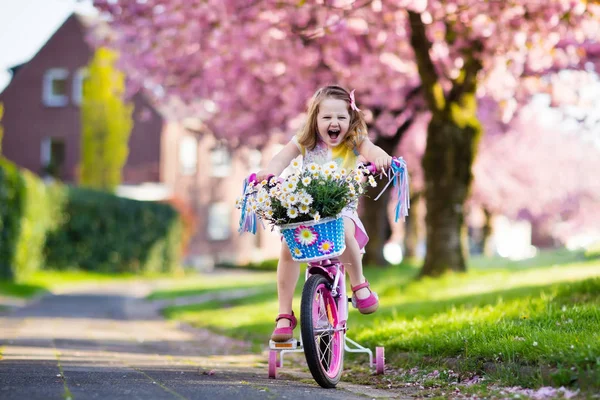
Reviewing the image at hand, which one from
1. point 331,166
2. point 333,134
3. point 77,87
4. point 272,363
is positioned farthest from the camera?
point 77,87

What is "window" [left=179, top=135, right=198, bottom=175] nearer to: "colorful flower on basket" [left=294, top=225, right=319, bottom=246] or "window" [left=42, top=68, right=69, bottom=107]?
"window" [left=42, top=68, right=69, bottom=107]

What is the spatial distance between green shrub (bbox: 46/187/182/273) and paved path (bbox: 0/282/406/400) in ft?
43.5

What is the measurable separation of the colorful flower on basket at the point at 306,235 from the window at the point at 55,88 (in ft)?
122

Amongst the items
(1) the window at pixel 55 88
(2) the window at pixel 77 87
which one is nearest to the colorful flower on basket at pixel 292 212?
(2) the window at pixel 77 87

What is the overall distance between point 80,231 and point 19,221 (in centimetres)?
770

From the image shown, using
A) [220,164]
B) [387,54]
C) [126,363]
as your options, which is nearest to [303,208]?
[126,363]

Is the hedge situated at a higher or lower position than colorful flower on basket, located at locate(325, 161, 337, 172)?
higher

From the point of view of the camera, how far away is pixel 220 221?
43281 millimetres

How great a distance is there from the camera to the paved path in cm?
521

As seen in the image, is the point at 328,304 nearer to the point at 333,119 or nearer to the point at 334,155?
the point at 334,155

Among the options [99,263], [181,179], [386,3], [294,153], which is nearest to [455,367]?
[294,153]

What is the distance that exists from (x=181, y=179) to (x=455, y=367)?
35.7 meters

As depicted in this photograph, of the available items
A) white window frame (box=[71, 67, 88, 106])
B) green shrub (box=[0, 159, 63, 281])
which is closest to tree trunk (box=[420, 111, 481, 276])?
green shrub (box=[0, 159, 63, 281])

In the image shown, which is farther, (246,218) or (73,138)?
(73,138)
